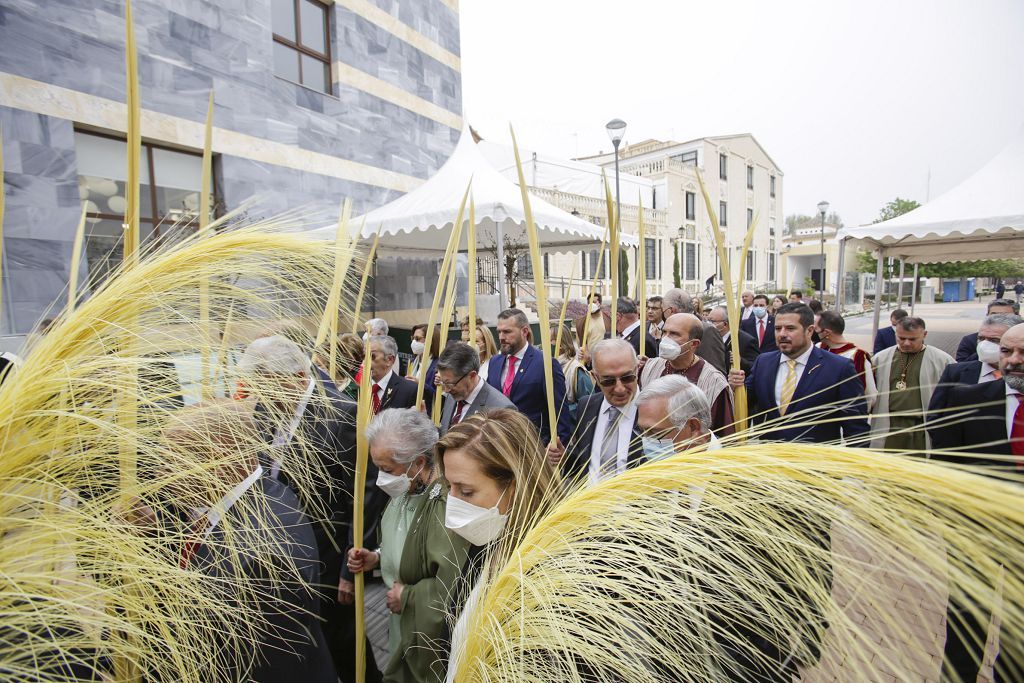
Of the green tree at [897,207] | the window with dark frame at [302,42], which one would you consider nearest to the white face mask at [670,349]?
the window with dark frame at [302,42]

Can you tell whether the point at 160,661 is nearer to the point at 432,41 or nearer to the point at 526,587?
the point at 526,587

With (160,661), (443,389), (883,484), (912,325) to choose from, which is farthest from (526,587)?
(912,325)

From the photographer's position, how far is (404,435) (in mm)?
2027

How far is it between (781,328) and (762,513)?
10.3ft

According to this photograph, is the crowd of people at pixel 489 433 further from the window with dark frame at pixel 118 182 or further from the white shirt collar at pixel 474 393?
the window with dark frame at pixel 118 182

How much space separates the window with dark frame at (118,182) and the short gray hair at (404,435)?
17.5ft

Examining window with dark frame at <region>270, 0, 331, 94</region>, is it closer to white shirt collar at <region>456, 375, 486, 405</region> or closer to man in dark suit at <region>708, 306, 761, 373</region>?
white shirt collar at <region>456, 375, 486, 405</region>

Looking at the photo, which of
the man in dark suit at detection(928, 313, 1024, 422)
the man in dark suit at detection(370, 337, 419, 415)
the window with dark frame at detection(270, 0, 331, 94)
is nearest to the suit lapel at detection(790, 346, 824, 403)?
→ the man in dark suit at detection(928, 313, 1024, 422)

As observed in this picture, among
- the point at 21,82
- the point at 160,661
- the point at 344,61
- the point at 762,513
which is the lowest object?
the point at 160,661

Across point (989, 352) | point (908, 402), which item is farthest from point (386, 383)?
point (989, 352)

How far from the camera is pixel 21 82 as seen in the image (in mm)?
5531

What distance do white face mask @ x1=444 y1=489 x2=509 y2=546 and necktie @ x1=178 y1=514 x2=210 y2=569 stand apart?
79 cm

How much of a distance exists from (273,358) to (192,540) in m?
0.38

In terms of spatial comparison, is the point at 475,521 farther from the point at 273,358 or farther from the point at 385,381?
the point at 385,381
